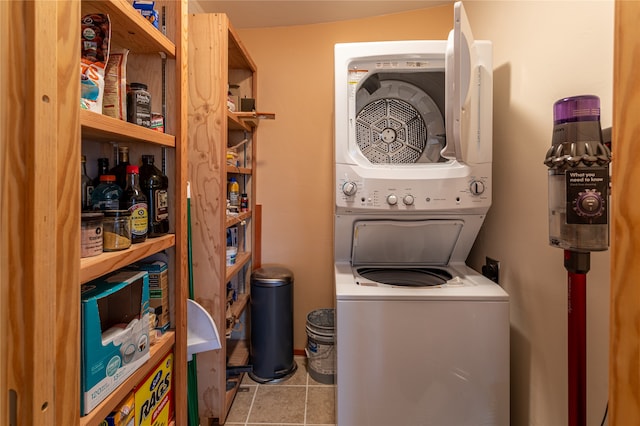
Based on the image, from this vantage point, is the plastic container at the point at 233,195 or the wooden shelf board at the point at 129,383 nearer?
the wooden shelf board at the point at 129,383

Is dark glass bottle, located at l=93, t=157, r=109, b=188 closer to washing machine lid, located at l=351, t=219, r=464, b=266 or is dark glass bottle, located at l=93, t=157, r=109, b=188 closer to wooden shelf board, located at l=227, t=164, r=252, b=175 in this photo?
wooden shelf board, located at l=227, t=164, r=252, b=175

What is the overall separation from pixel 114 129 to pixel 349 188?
3.13 ft

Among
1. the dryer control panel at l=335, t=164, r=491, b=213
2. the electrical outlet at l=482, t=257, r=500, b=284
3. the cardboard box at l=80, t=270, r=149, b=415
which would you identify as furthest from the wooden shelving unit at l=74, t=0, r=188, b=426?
the electrical outlet at l=482, t=257, r=500, b=284

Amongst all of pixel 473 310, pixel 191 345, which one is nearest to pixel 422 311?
pixel 473 310

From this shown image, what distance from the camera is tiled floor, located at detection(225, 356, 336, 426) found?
178 cm

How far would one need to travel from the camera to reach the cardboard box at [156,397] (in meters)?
0.93

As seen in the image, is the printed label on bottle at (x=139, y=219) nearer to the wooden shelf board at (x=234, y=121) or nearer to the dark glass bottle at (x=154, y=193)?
the dark glass bottle at (x=154, y=193)

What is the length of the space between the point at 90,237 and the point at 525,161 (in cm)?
165

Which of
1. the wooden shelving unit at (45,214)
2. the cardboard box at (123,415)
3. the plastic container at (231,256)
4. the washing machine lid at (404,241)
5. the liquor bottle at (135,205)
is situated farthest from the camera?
the plastic container at (231,256)

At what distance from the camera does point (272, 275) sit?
2164 millimetres

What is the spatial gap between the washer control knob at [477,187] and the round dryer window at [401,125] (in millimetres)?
280

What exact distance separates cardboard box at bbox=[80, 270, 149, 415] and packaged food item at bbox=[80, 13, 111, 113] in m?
0.46

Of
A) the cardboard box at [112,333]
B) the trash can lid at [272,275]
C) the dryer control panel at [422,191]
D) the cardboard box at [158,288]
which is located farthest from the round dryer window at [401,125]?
the cardboard box at [112,333]

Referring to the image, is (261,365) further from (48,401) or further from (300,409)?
(48,401)
